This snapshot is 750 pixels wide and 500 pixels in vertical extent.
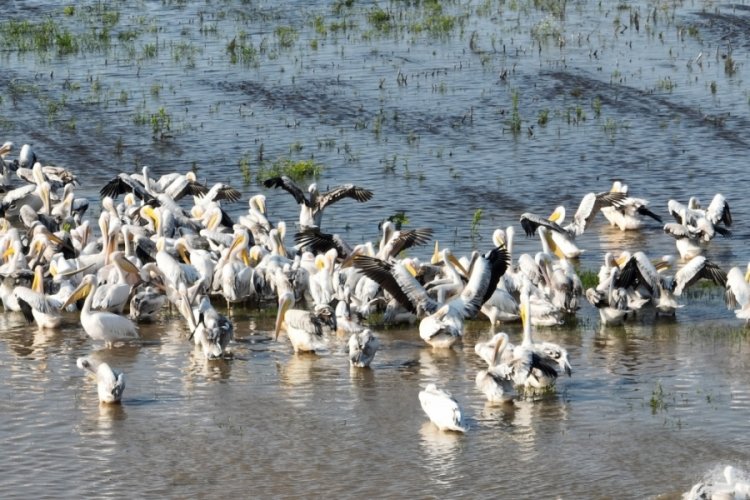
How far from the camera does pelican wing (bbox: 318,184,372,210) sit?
1723 centimetres

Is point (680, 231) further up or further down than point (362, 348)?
further up

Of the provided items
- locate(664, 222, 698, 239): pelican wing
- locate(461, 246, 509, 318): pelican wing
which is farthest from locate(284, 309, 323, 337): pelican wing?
locate(664, 222, 698, 239): pelican wing

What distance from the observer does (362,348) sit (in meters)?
11.6

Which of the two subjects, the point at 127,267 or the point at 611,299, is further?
the point at 127,267

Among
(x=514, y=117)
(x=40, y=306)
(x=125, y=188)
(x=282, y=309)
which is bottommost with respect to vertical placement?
(x=40, y=306)

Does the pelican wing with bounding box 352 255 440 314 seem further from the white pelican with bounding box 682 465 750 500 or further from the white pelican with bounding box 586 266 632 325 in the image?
the white pelican with bounding box 682 465 750 500

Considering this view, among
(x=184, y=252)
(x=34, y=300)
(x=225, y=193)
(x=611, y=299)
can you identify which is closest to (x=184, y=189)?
(x=225, y=193)

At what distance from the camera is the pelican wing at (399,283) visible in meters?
12.7

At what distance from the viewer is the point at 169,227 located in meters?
15.9

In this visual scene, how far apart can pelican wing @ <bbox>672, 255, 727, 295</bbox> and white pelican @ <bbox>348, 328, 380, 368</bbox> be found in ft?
10.7

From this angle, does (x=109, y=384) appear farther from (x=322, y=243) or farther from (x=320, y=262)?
(x=322, y=243)

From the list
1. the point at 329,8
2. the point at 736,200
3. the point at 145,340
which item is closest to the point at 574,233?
the point at 736,200

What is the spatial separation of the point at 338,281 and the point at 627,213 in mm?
4787

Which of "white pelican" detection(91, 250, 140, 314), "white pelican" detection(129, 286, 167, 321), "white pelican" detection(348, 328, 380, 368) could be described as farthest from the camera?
"white pelican" detection(129, 286, 167, 321)
